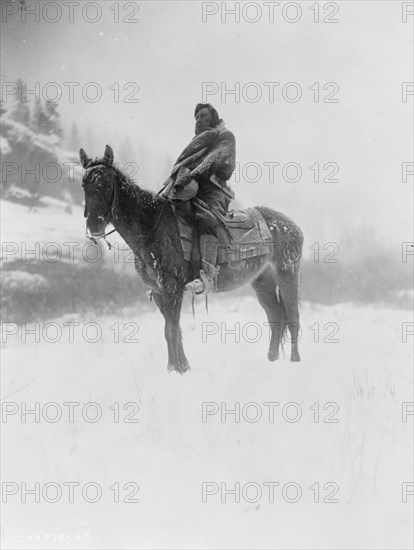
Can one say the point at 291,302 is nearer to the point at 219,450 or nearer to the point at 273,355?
the point at 273,355

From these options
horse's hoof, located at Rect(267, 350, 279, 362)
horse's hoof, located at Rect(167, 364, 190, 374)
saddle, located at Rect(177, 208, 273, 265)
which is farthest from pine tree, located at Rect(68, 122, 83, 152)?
horse's hoof, located at Rect(267, 350, 279, 362)

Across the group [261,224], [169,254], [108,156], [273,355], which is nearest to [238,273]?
[261,224]

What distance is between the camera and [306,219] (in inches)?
178

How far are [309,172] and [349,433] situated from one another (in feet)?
7.53

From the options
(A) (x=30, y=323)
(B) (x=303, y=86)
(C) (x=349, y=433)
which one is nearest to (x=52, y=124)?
(A) (x=30, y=323)

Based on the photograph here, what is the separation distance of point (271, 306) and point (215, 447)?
42.4 inches

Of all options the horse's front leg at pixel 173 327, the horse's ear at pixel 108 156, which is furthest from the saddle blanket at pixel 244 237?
the horse's ear at pixel 108 156

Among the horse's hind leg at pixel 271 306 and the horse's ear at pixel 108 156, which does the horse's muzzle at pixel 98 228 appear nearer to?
the horse's ear at pixel 108 156

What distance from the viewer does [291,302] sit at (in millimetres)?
3428

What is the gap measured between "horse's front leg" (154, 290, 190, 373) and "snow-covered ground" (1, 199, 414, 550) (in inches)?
3.4

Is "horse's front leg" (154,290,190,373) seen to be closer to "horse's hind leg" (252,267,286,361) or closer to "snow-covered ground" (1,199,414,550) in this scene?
"snow-covered ground" (1,199,414,550)

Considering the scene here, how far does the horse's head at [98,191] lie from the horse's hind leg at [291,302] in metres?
1.38

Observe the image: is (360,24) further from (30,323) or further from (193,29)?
(30,323)

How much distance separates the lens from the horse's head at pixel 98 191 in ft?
8.54
